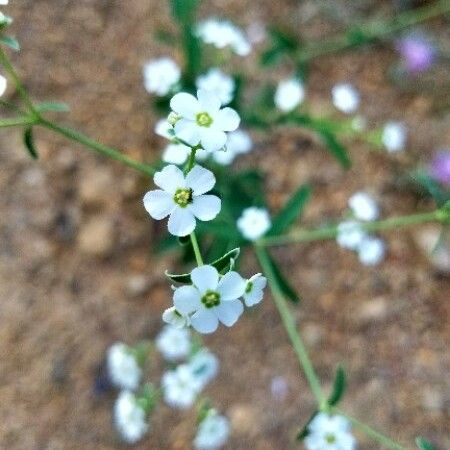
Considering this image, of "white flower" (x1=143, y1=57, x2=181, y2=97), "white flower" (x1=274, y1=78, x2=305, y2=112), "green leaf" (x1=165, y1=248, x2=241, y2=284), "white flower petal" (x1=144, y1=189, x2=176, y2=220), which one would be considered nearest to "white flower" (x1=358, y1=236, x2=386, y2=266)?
"white flower" (x1=274, y1=78, x2=305, y2=112)

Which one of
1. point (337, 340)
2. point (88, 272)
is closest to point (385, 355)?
point (337, 340)

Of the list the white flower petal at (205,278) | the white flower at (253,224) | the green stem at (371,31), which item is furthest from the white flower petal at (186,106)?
the green stem at (371,31)

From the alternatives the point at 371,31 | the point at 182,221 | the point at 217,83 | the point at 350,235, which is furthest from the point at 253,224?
the point at 371,31

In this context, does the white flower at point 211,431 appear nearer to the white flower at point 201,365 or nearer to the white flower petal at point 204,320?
the white flower at point 201,365

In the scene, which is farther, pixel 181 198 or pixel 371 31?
pixel 371 31

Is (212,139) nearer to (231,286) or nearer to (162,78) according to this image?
(231,286)

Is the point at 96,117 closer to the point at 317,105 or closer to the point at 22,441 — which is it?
the point at 317,105
